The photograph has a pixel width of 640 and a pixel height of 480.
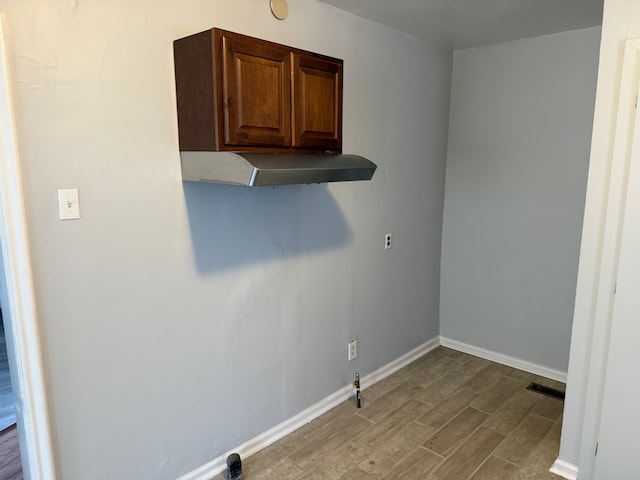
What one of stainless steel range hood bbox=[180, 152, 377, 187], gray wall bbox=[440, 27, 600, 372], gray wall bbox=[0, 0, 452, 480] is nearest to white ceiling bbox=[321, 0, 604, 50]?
gray wall bbox=[0, 0, 452, 480]

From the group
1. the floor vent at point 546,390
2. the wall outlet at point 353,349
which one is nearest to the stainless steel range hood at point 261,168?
the wall outlet at point 353,349

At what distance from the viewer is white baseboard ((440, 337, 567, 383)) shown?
329 cm

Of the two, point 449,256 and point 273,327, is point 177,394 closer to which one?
point 273,327

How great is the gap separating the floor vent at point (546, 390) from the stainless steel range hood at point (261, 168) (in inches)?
85.9

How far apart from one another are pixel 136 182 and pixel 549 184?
108 inches

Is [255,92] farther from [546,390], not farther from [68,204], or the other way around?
[546,390]

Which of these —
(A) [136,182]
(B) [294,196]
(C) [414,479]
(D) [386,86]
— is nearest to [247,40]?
(A) [136,182]

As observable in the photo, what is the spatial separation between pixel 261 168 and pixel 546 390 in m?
2.66

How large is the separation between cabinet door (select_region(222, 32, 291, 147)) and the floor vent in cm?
249

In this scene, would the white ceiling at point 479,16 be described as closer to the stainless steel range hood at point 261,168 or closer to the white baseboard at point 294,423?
the stainless steel range hood at point 261,168

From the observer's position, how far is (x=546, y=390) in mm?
3119

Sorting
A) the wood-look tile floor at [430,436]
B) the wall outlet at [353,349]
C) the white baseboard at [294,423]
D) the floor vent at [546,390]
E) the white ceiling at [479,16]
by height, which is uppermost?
the white ceiling at [479,16]

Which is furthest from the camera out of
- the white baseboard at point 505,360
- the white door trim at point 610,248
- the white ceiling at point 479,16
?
the white baseboard at point 505,360

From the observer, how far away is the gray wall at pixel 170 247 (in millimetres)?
1623
